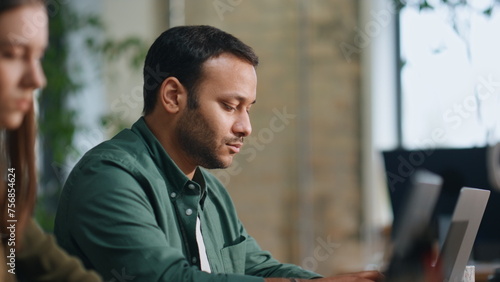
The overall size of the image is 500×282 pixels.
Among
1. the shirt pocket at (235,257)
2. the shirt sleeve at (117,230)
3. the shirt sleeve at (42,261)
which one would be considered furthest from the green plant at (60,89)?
the shirt sleeve at (42,261)

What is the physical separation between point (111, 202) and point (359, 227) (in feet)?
10.8

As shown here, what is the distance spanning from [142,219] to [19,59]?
23.5 inches

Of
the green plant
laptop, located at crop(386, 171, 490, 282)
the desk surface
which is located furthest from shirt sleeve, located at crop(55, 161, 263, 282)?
the green plant

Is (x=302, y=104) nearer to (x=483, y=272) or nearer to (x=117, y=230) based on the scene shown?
(x=483, y=272)

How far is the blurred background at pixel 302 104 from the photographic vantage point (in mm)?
4598

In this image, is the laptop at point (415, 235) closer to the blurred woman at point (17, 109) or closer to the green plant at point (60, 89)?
the blurred woman at point (17, 109)

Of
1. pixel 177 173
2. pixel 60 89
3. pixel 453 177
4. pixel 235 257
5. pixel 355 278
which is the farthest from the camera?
pixel 60 89

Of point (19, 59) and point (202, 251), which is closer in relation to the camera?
point (19, 59)

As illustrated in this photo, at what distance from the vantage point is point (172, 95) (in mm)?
1948

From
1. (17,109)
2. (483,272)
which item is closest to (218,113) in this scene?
(17,109)

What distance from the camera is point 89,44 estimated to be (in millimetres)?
4734

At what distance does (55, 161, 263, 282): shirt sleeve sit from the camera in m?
1.58

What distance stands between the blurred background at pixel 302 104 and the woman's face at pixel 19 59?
135 inches

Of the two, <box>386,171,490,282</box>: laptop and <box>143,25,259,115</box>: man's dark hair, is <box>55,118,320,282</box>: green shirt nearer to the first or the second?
<box>143,25,259,115</box>: man's dark hair
